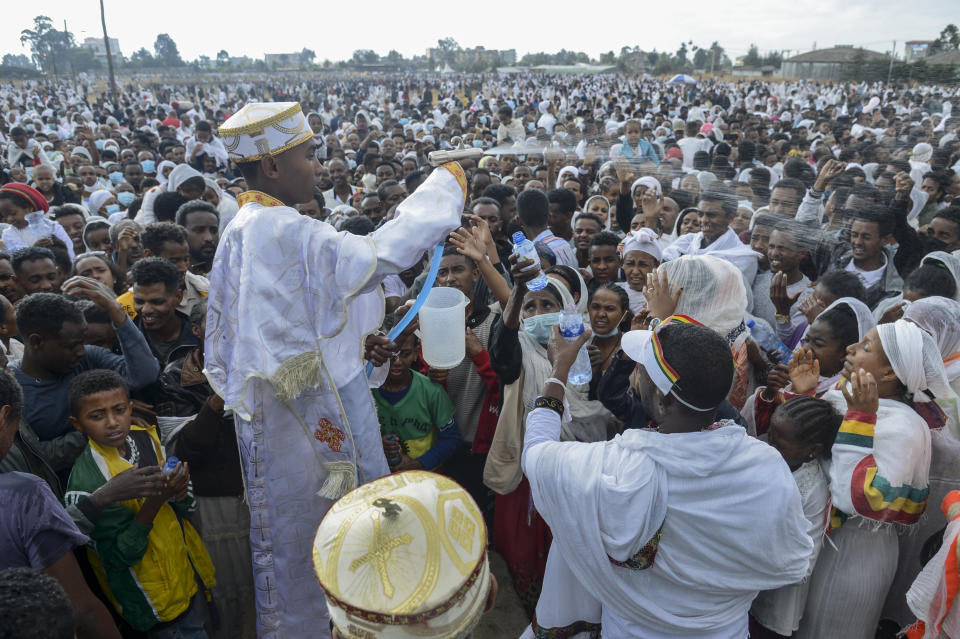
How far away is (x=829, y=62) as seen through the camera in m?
40.8

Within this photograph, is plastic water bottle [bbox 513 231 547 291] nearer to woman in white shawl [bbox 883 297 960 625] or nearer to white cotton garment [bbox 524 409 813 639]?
white cotton garment [bbox 524 409 813 639]

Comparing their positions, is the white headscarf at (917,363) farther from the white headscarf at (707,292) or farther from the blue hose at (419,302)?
the blue hose at (419,302)

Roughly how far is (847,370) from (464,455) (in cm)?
210

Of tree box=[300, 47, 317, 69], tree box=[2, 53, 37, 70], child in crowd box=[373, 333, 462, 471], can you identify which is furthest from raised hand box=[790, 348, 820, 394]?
tree box=[2, 53, 37, 70]

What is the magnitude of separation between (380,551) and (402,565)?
0.06m

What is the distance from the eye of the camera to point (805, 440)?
7.73 ft

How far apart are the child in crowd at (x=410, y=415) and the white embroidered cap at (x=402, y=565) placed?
5.59ft

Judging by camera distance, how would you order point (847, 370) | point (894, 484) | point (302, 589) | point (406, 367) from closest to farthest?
1. point (894, 484)
2. point (847, 370)
3. point (302, 589)
4. point (406, 367)

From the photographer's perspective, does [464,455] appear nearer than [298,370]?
No

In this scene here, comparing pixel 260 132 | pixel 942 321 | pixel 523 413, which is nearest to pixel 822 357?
pixel 942 321

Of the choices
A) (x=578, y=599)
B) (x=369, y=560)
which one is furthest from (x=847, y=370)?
(x=369, y=560)

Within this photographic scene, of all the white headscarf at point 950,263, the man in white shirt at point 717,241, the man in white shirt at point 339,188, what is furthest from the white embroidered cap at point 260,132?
the man in white shirt at point 339,188

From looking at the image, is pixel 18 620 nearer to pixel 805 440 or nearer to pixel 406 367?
pixel 406 367

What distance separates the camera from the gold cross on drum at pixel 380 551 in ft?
4.23
